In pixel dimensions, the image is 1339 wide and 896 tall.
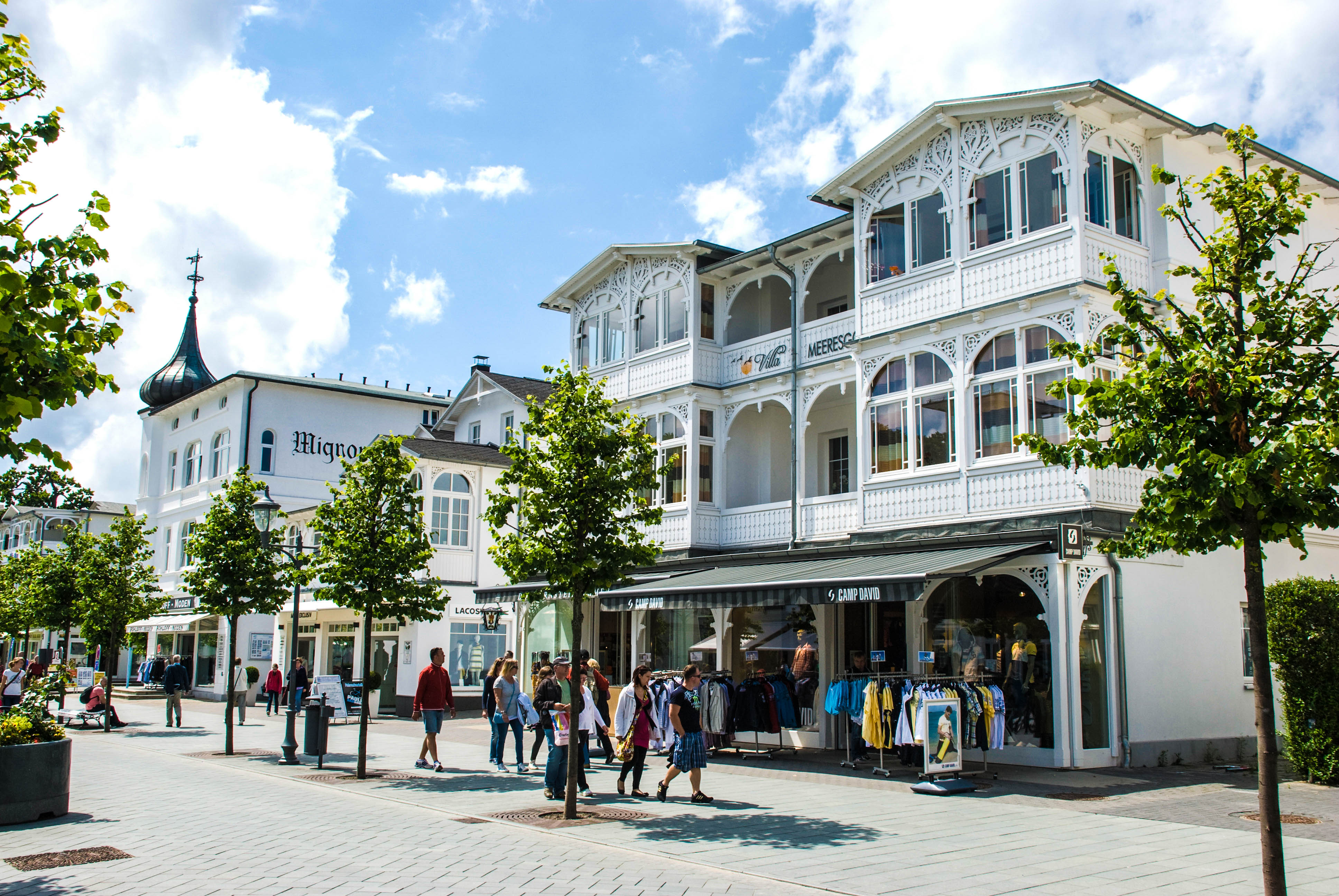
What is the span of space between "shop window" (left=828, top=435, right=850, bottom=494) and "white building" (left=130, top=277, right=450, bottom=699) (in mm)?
22266

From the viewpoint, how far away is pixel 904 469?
60.6ft

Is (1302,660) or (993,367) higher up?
(993,367)

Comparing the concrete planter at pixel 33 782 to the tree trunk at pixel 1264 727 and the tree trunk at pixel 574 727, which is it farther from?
the tree trunk at pixel 1264 727

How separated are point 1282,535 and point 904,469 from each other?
37.5 feet

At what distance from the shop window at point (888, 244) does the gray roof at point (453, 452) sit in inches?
553

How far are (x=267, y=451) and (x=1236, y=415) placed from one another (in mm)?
39693

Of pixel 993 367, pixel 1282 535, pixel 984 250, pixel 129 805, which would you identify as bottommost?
pixel 129 805

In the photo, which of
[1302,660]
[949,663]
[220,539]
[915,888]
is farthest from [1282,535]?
[220,539]

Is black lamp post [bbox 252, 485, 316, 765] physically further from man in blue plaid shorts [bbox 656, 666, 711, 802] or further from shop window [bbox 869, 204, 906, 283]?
shop window [bbox 869, 204, 906, 283]

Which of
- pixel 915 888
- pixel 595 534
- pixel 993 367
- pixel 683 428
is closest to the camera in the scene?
pixel 915 888

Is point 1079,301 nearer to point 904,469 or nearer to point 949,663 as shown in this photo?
point 904,469

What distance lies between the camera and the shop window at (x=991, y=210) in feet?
57.7

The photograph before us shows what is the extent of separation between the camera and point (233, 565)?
20.8 m

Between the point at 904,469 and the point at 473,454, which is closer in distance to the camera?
the point at 904,469
